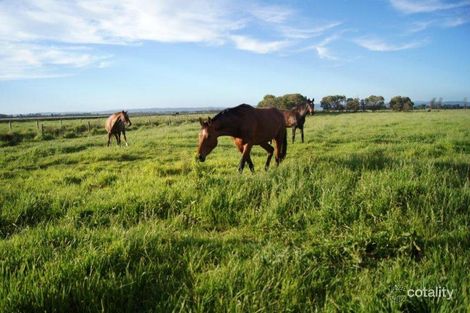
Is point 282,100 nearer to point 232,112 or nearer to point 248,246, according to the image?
point 232,112

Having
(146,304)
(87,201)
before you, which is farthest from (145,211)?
(146,304)

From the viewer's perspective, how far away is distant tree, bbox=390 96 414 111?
10284cm

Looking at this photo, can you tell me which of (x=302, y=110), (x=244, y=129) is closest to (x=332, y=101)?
(x=302, y=110)

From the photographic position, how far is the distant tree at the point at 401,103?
103 meters

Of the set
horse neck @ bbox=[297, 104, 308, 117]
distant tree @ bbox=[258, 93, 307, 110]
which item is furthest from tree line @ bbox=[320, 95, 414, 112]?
horse neck @ bbox=[297, 104, 308, 117]

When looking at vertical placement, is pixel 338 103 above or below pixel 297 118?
above

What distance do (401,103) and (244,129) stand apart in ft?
394

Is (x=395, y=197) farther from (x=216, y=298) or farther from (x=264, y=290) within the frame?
(x=216, y=298)

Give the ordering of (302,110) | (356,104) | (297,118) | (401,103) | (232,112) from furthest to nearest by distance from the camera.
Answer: (401,103) < (356,104) < (302,110) < (297,118) < (232,112)

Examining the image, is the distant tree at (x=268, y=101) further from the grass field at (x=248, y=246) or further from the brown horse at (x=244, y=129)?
the grass field at (x=248, y=246)

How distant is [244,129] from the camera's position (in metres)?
8.78

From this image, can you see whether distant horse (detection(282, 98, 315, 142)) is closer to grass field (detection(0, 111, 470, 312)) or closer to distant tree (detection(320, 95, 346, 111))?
grass field (detection(0, 111, 470, 312))

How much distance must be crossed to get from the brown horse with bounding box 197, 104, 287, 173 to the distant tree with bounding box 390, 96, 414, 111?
347 feet

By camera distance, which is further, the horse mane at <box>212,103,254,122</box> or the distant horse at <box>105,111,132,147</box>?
the distant horse at <box>105,111,132,147</box>
